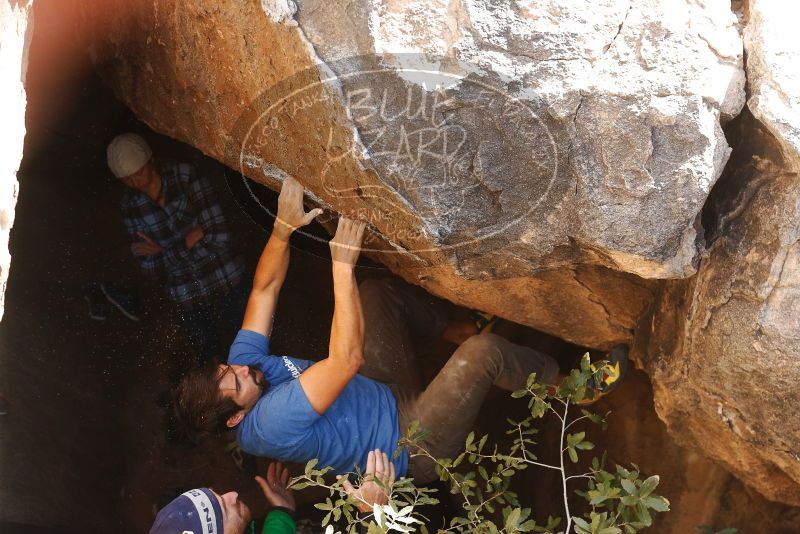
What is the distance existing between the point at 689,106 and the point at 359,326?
1.24m

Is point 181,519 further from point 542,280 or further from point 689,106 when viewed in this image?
point 689,106

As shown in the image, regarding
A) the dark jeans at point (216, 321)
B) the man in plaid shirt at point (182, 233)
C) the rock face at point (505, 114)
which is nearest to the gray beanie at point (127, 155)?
the man in plaid shirt at point (182, 233)

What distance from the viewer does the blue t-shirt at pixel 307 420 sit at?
97.0 inches

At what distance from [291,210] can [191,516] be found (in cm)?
107

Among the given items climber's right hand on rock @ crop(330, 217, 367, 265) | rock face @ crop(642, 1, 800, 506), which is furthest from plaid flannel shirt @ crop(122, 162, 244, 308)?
rock face @ crop(642, 1, 800, 506)

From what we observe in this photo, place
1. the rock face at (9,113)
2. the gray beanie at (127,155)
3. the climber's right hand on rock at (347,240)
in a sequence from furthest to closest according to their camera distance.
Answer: the gray beanie at (127,155) < the climber's right hand on rock at (347,240) < the rock face at (9,113)

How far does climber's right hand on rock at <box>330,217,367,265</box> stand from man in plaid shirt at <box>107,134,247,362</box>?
3.22 ft

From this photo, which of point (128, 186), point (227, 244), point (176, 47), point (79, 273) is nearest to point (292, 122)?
point (176, 47)

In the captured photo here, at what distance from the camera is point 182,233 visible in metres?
3.22

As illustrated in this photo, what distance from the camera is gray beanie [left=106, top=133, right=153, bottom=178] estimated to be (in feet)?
10.2

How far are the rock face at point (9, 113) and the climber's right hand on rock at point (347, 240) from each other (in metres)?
0.92

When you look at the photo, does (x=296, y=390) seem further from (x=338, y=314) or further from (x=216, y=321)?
(x=216, y=321)

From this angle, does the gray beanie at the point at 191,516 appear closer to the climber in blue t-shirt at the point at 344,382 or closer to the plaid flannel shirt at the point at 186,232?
the climber in blue t-shirt at the point at 344,382

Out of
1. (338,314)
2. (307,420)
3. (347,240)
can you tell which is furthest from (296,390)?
(347,240)
